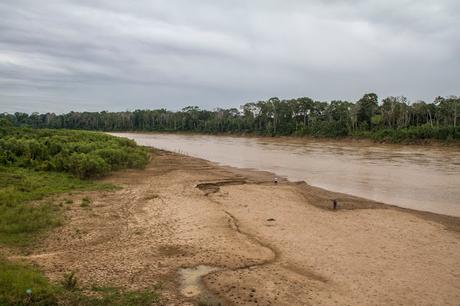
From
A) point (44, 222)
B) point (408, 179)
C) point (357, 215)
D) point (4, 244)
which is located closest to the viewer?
point (4, 244)

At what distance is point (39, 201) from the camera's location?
15.7m

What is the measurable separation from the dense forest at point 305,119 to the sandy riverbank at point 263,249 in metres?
36.1

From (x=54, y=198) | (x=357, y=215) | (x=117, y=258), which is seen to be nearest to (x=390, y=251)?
(x=357, y=215)

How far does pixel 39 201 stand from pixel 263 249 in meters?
9.48

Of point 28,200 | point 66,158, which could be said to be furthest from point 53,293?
point 66,158

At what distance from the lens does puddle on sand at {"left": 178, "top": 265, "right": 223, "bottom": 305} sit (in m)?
7.95

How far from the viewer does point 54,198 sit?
16422 mm

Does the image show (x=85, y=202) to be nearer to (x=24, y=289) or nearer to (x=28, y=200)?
(x=28, y=200)

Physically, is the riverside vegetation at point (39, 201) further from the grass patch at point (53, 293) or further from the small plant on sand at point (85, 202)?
the small plant on sand at point (85, 202)

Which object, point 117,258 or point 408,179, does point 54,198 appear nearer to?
point 117,258

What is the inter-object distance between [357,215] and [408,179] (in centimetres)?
1380

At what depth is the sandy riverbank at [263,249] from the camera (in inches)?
337

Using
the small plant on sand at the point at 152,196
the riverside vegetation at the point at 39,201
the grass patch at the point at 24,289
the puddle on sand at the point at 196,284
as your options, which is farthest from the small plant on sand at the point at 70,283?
the small plant on sand at the point at 152,196

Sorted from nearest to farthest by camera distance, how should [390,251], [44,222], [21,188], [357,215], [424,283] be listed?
[424,283]
[390,251]
[44,222]
[357,215]
[21,188]
